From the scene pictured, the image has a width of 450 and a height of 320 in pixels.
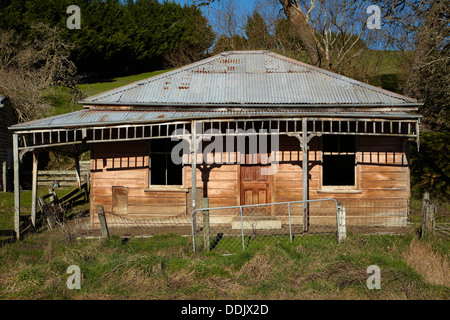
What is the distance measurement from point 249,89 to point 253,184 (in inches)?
129

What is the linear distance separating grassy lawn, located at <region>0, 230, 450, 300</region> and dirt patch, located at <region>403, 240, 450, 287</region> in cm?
2

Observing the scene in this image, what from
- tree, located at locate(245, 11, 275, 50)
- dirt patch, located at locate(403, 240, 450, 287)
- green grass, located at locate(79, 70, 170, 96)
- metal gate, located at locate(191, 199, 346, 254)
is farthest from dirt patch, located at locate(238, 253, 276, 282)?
→ tree, located at locate(245, 11, 275, 50)

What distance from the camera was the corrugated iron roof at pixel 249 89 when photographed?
11758 millimetres

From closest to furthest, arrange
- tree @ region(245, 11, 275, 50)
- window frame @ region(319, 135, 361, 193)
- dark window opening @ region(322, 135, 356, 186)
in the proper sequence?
window frame @ region(319, 135, 361, 193) < dark window opening @ region(322, 135, 356, 186) < tree @ region(245, 11, 275, 50)

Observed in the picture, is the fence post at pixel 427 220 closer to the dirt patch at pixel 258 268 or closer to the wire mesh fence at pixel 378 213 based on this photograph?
the wire mesh fence at pixel 378 213

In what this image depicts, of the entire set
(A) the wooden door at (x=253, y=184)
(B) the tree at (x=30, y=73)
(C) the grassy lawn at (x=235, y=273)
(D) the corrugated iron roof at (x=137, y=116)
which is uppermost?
(B) the tree at (x=30, y=73)

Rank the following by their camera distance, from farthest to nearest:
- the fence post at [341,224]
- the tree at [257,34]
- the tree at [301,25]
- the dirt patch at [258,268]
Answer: the tree at [257,34], the tree at [301,25], the fence post at [341,224], the dirt patch at [258,268]

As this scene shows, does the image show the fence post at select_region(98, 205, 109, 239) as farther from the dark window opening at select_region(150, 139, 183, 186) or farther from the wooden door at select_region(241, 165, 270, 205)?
the wooden door at select_region(241, 165, 270, 205)

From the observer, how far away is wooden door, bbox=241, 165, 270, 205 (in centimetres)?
1172

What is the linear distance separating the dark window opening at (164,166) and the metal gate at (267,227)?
4.89 ft

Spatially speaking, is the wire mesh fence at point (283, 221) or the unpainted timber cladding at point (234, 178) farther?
→ the unpainted timber cladding at point (234, 178)

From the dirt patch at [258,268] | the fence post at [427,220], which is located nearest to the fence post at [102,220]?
the dirt patch at [258,268]

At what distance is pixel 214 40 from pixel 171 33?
26.3 feet

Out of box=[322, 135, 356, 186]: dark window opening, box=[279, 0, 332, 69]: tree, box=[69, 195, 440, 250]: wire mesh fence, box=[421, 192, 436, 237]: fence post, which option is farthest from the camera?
box=[279, 0, 332, 69]: tree
